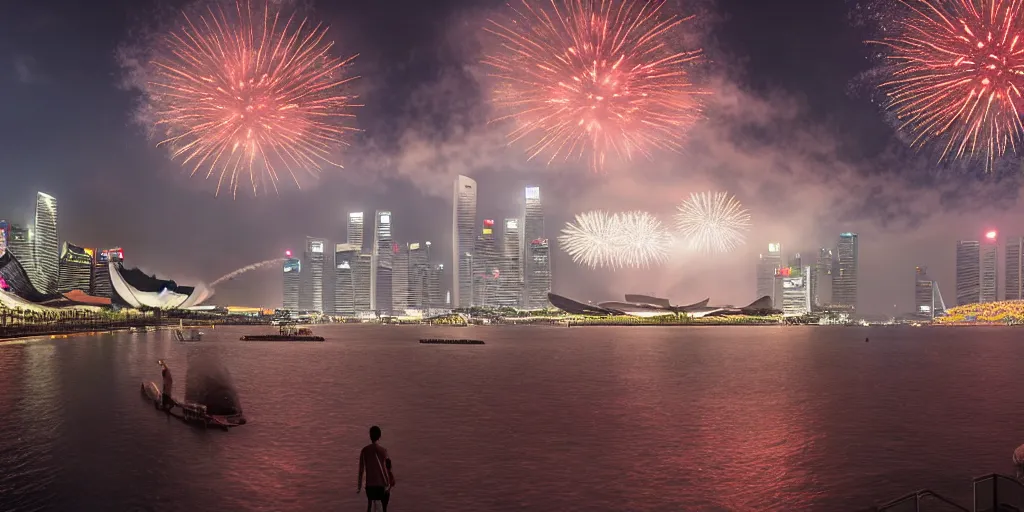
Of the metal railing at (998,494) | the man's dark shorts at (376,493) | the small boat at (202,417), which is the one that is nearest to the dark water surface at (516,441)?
the small boat at (202,417)

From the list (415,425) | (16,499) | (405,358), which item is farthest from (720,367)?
(16,499)

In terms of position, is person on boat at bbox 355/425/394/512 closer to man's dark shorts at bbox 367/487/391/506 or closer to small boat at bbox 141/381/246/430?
man's dark shorts at bbox 367/487/391/506

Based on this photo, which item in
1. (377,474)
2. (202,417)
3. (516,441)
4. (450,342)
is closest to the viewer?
(377,474)

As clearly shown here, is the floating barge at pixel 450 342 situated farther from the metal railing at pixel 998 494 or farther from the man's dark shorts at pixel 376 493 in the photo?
the metal railing at pixel 998 494

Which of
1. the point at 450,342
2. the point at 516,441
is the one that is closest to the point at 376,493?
the point at 516,441

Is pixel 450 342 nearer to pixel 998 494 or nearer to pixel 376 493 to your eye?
pixel 376 493

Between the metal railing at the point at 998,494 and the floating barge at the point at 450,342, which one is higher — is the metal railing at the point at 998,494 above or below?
above

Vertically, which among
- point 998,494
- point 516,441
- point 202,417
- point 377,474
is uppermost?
point 377,474

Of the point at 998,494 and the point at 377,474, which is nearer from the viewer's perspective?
the point at 377,474
